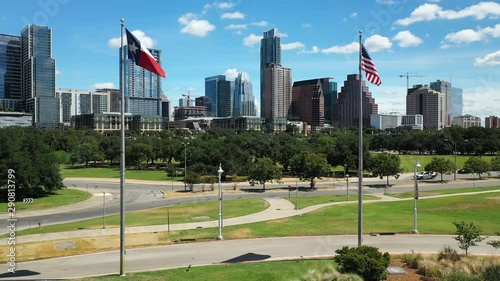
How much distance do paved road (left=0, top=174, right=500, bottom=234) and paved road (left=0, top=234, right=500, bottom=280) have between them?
15.1 meters

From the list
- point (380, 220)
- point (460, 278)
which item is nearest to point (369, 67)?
point (460, 278)

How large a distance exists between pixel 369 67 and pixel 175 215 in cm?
2657

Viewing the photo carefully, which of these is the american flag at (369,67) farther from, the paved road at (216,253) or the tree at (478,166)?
the tree at (478,166)

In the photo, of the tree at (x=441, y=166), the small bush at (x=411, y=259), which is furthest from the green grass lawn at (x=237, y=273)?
the tree at (x=441, y=166)

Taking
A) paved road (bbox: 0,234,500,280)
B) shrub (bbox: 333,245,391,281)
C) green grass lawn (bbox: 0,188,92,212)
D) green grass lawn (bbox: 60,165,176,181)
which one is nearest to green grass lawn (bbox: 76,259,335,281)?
paved road (bbox: 0,234,500,280)

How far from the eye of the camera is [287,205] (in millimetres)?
45719

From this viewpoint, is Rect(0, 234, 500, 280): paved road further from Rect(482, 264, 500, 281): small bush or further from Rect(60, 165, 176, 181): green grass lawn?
Rect(60, 165, 176, 181): green grass lawn

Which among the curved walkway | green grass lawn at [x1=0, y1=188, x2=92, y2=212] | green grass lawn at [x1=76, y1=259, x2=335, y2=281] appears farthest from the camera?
green grass lawn at [x1=0, y1=188, x2=92, y2=212]

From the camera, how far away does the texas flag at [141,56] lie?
672 inches

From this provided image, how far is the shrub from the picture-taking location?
18.7 meters

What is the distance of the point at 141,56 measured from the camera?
17344 mm

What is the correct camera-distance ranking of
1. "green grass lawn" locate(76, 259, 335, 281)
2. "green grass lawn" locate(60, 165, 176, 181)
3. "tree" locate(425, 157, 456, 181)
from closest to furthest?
"green grass lawn" locate(76, 259, 335, 281), "tree" locate(425, 157, 456, 181), "green grass lawn" locate(60, 165, 176, 181)

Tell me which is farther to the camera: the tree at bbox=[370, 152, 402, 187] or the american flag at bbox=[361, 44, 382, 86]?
the tree at bbox=[370, 152, 402, 187]

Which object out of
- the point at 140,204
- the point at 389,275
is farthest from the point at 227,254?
the point at 140,204
